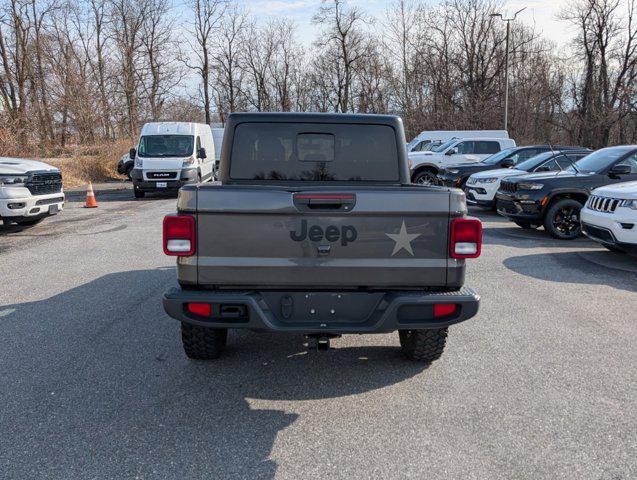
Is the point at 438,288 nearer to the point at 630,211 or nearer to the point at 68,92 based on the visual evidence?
the point at 630,211

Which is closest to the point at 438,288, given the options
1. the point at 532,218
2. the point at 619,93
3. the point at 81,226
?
the point at 532,218

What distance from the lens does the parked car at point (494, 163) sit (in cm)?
1504

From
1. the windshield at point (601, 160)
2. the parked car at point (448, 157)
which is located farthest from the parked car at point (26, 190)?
the parked car at point (448, 157)

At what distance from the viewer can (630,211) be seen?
7520 millimetres

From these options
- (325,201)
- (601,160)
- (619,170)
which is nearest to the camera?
(325,201)

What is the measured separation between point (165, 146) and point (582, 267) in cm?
1492

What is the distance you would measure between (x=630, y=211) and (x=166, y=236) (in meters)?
6.73

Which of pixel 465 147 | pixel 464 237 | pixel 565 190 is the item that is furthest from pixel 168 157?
pixel 464 237

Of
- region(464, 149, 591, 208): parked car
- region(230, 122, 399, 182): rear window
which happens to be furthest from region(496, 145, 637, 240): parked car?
region(230, 122, 399, 182): rear window

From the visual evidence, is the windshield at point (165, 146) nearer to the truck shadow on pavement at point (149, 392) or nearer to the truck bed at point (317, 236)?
the truck shadow on pavement at point (149, 392)

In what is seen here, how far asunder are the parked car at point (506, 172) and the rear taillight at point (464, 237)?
963 centimetres

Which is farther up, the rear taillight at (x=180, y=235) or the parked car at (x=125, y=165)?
the parked car at (x=125, y=165)

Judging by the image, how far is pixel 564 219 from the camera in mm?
10172

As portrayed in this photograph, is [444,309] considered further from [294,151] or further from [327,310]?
[294,151]
